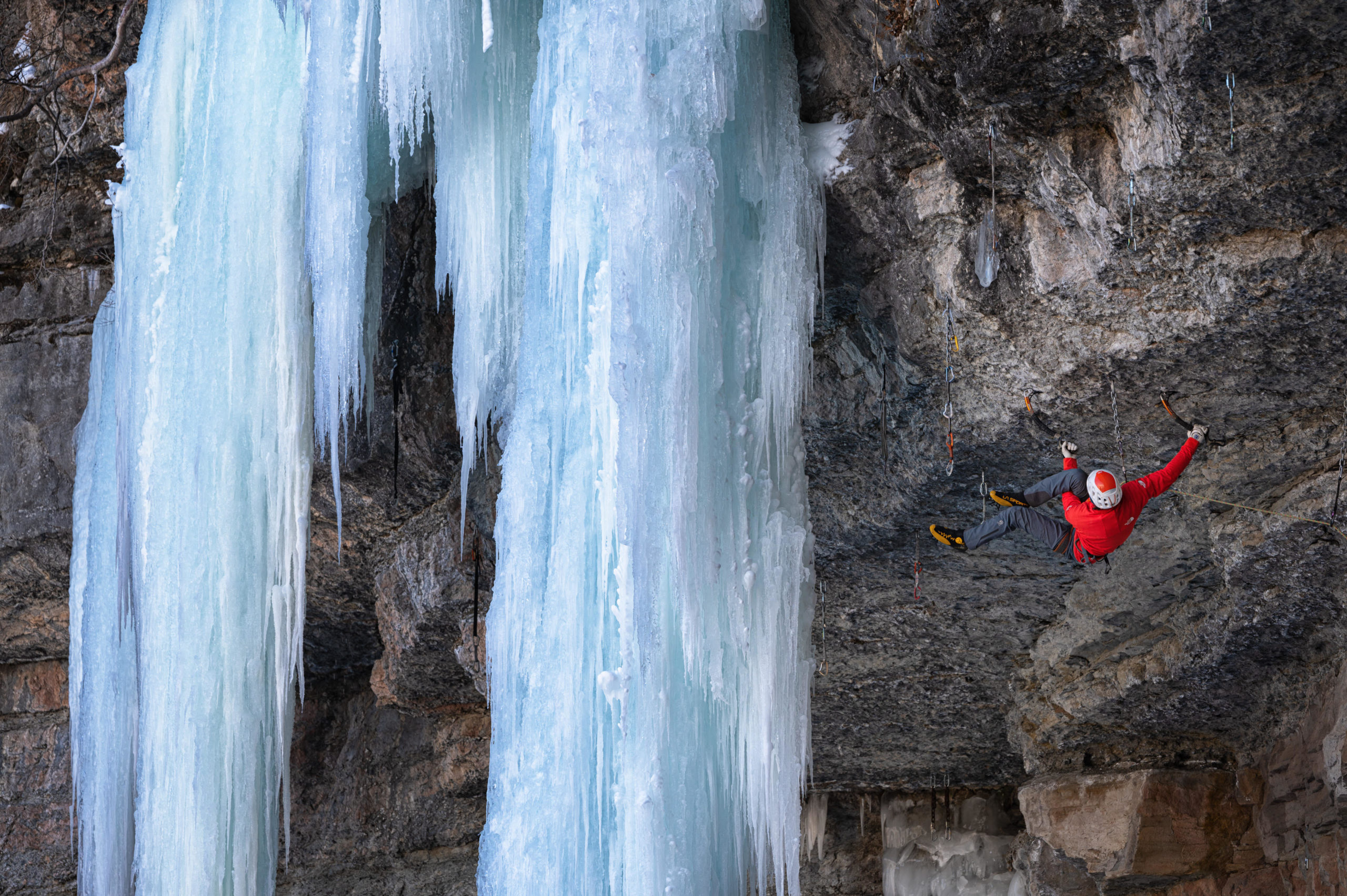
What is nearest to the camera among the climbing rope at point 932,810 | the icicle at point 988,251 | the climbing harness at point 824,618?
the icicle at point 988,251

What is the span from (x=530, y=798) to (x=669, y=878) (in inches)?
20.7

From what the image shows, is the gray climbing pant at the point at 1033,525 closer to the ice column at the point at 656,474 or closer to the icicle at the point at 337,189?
the ice column at the point at 656,474

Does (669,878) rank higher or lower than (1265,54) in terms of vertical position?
lower

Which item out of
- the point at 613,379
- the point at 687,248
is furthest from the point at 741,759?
the point at 687,248

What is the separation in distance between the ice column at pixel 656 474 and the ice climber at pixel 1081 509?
889mm

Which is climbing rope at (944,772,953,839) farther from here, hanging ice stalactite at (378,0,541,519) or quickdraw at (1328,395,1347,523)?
hanging ice stalactite at (378,0,541,519)

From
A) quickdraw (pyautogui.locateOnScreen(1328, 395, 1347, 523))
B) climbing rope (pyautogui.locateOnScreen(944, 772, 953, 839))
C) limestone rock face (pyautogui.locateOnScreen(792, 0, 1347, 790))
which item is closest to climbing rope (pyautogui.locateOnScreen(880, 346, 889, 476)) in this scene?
limestone rock face (pyautogui.locateOnScreen(792, 0, 1347, 790))

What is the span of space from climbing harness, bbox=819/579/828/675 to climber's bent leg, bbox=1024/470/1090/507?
5.70 feet

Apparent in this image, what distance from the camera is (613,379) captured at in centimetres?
413

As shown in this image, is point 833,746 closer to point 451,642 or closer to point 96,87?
point 451,642

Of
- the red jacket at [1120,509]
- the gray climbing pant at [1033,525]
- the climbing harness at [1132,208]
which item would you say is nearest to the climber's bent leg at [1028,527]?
the gray climbing pant at [1033,525]

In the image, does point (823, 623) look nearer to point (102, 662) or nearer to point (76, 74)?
point (102, 662)

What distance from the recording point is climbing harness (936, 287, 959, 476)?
15.6ft

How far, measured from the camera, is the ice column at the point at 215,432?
533cm
